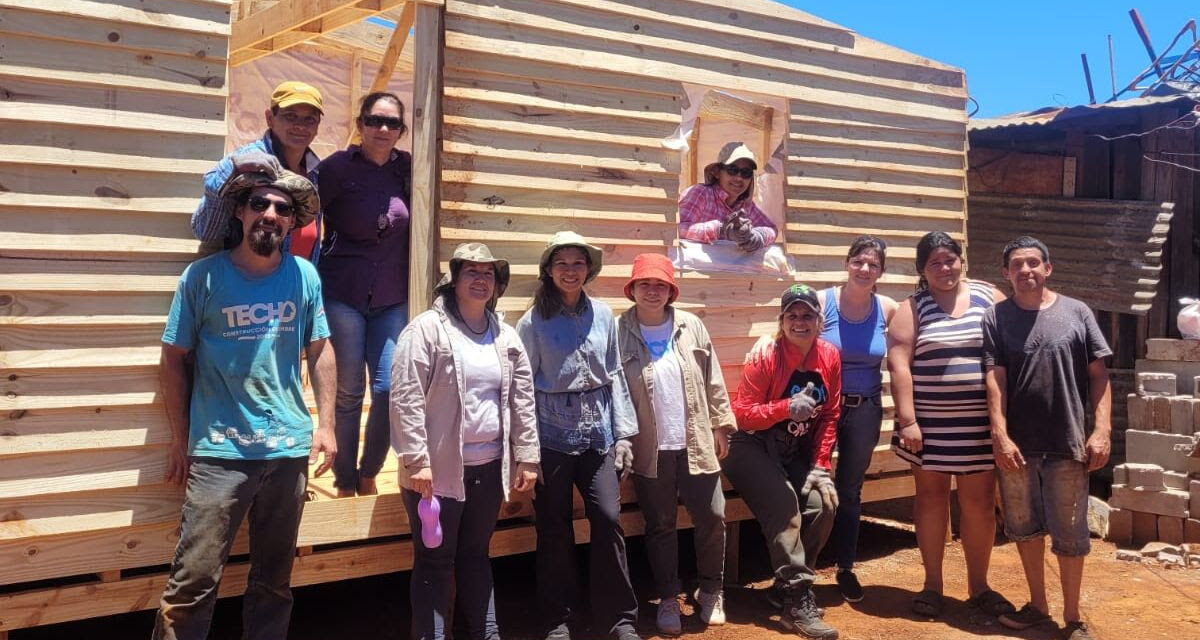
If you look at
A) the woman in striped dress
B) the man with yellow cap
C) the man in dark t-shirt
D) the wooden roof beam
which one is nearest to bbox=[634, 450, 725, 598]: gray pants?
the woman in striped dress

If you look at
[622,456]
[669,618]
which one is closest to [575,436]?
[622,456]

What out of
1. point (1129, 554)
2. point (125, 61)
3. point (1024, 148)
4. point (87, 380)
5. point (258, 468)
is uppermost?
point (1024, 148)

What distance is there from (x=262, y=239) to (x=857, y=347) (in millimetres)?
3450

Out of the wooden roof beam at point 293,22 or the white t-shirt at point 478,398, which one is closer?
the white t-shirt at point 478,398

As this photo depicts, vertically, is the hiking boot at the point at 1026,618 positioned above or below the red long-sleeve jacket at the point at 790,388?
below

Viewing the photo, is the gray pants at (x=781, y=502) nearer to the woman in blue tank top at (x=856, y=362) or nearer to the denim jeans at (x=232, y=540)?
the woman in blue tank top at (x=856, y=362)

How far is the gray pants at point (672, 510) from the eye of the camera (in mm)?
5234

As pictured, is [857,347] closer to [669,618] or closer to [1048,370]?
[1048,370]

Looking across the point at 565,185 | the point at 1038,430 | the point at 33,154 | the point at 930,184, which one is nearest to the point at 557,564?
the point at 565,185

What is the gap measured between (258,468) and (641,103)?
3.38m

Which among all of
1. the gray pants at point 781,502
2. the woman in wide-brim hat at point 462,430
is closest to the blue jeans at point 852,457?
the gray pants at point 781,502

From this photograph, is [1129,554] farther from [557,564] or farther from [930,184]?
[557,564]

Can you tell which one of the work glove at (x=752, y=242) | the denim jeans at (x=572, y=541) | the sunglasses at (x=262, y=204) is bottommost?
the denim jeans at (x=572, y=541)

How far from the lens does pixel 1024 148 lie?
34.7 ft
